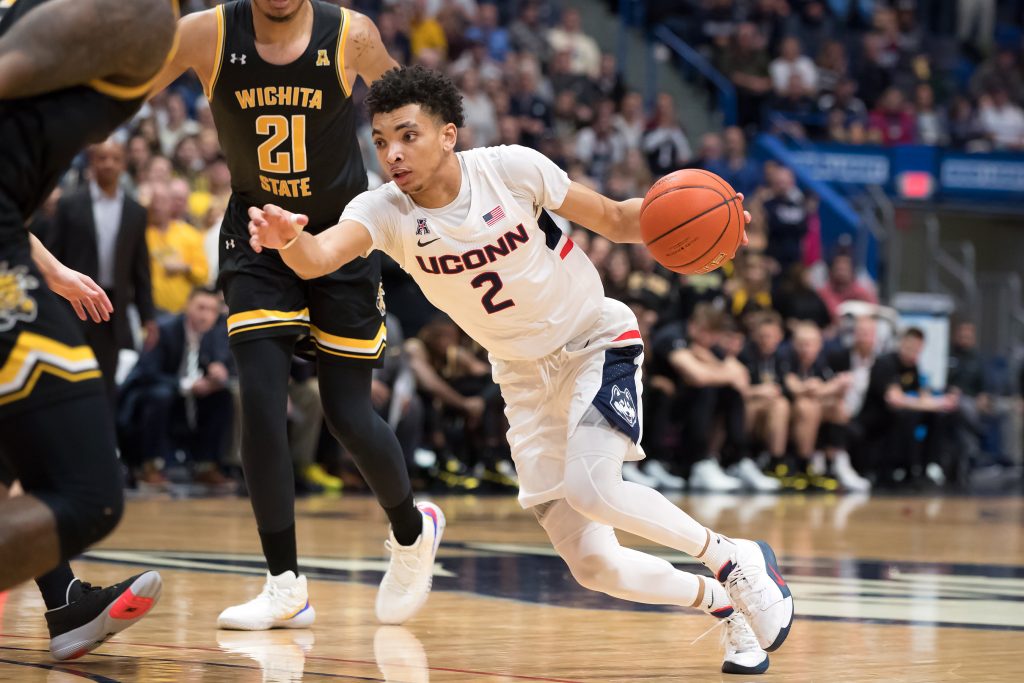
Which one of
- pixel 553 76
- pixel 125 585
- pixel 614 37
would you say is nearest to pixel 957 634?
pixel 125 585

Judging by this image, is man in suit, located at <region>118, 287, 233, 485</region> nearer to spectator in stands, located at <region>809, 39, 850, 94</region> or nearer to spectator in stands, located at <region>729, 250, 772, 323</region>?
spectator in stands, located at <region>729, 250, 772, 323</region>

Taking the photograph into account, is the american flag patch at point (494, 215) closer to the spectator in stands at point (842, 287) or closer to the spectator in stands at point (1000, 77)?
the spectator in stands at point (842, 287)

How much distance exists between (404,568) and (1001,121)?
1868 centimetres

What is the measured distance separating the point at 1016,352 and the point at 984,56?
21.9ft

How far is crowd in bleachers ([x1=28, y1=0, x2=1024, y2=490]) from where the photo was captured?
11875 millimetres

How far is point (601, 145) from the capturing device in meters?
17.5

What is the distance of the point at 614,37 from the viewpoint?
2088cm

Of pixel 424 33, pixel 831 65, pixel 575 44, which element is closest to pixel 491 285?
pixel 424 33

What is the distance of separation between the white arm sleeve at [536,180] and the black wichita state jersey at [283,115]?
891 millimetres

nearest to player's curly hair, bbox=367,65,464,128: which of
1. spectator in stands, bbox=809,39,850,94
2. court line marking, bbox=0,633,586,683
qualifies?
court line marking, bbox=0,633,586,683

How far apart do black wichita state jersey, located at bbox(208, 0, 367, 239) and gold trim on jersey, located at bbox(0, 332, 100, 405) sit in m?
2.12

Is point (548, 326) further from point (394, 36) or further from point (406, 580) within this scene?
point (394, 36)

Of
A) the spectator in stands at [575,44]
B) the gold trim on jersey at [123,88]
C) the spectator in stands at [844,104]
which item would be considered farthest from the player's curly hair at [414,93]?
the spectator in stands at [844,104]

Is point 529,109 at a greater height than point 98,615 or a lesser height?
lesser
